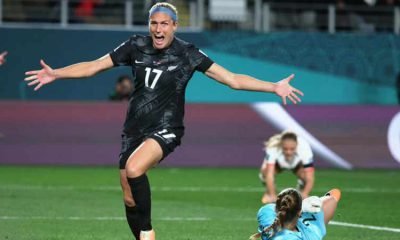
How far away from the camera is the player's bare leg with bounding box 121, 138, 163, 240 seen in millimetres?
9805

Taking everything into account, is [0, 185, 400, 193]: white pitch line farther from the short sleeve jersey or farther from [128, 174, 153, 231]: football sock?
[128, 174, 153, 231]: football sock

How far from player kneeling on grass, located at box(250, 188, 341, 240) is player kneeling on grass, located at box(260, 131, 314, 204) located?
19.3 ft

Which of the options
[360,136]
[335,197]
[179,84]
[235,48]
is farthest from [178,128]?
[235,48]

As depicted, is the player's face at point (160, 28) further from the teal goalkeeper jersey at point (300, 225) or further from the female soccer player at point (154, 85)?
the teal goalkeeper jersey at point (300, 225)

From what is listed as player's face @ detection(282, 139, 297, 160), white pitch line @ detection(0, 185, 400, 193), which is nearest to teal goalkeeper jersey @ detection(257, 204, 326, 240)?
player's face @ detection(282, 139, 297, 160)

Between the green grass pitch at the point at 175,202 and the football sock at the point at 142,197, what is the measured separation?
141cm

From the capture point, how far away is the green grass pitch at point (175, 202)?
12.0 m

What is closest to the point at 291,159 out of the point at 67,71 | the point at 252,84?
the point at 252,84

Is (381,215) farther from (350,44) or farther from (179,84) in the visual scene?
(350,44)

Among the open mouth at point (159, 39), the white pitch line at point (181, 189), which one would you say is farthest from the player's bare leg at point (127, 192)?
the white pitch line at point (181, 189)

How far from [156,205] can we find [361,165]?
8232 millimetres

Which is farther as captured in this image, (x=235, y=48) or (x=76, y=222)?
(x=235, y=48)

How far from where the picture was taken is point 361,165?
877 inches

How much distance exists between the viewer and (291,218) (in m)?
9.18
